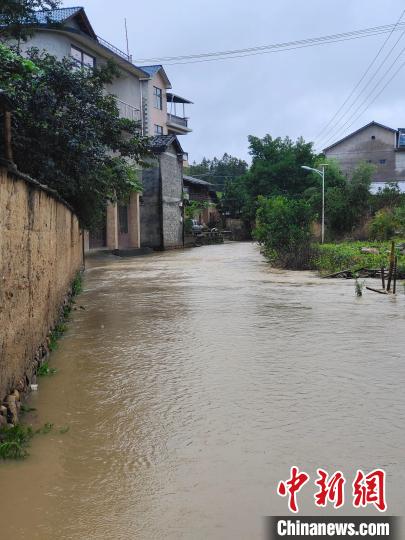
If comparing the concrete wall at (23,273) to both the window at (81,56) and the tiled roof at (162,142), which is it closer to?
the window at (81,56)

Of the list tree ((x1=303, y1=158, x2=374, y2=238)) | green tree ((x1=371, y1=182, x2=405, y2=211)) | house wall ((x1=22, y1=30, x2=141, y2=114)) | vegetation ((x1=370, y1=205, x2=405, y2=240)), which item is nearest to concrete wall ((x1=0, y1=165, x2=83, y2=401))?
house wall ((x1=22, y1=30, x2=141, y2=114))

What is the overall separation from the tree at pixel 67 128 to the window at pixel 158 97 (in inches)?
1049

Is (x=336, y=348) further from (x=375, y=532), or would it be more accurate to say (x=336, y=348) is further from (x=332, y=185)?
(x=332, y=185)

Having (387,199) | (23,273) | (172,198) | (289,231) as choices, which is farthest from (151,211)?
(23,273)

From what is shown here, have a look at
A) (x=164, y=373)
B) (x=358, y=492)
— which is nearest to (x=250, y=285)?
(x=164, y=373)

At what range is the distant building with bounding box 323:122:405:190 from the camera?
45.2 metres

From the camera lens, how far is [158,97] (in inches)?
1581

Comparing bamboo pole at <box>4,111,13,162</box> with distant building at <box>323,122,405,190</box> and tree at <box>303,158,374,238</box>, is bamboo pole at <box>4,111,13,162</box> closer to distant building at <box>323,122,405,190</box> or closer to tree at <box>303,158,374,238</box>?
tree at <box>303,158,374,238</box>

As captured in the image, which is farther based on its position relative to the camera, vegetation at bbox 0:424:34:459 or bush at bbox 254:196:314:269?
bush at bbox 254:196:314:269

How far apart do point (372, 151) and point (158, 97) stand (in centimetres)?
1790

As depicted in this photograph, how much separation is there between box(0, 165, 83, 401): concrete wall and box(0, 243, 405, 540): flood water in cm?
50

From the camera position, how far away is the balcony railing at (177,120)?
43.9 metres

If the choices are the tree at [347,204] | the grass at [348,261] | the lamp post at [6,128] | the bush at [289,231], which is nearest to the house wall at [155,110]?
the tree at [347,204]

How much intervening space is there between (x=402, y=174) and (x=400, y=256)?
29.0 meters
